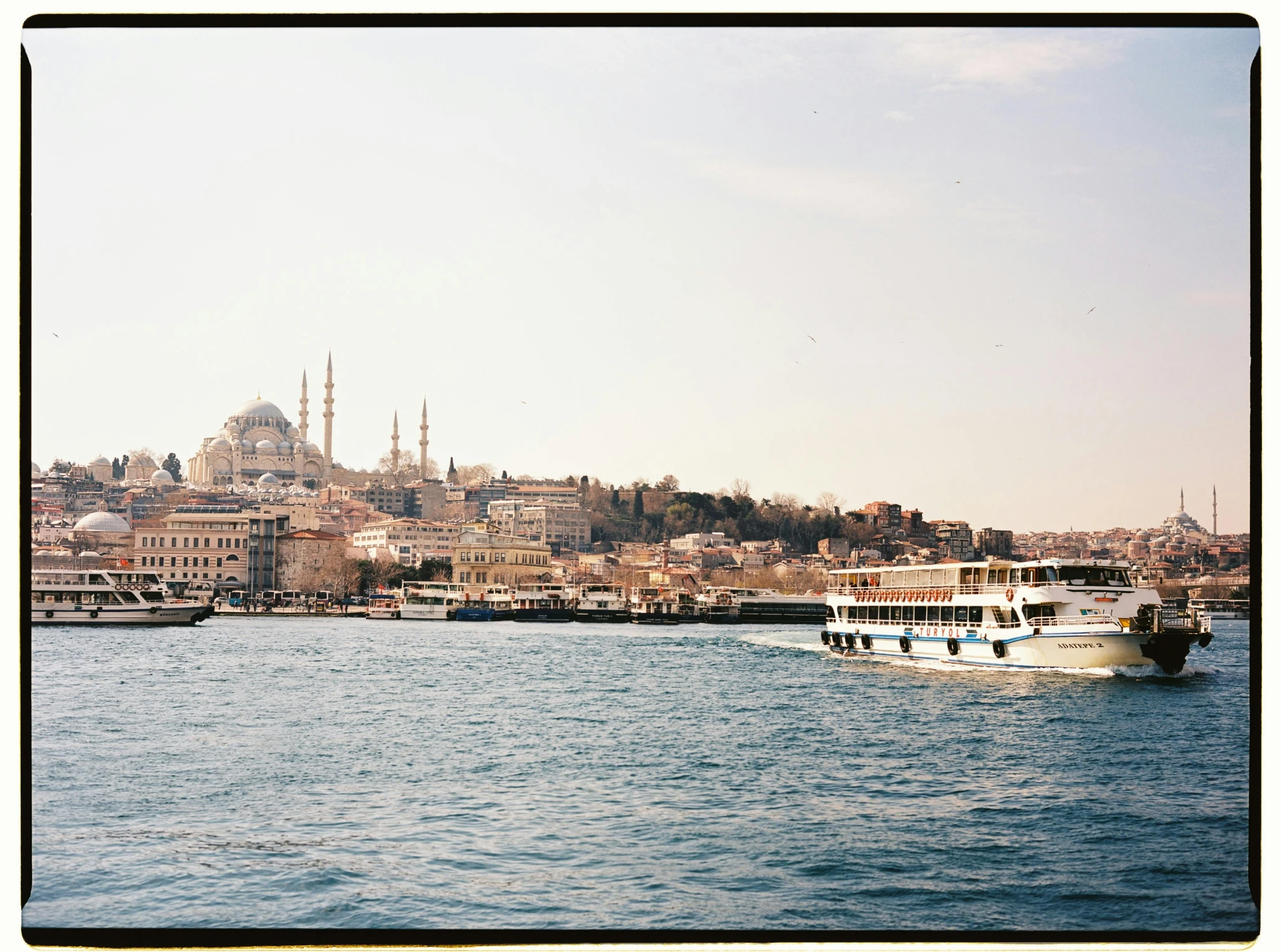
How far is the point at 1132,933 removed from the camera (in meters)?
3.27

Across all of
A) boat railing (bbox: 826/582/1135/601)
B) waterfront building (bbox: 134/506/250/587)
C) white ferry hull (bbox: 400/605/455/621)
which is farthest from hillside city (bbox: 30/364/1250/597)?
boat railing (bbox: 826/582/1135/601)

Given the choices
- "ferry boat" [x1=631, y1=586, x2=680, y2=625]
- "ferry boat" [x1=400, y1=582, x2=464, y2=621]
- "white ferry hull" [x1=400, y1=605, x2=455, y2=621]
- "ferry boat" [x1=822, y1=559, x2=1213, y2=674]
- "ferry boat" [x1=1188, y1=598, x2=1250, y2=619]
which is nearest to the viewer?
"ferry boat" [x1=822, y1=559, x2=1213, y2=674]

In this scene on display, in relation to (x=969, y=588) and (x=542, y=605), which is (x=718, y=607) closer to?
(x=542, y=605)

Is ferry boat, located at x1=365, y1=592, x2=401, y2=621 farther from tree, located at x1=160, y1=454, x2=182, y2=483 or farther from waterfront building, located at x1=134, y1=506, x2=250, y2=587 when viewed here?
tree, located at x1=160, y1=454, x2=182, y2=483

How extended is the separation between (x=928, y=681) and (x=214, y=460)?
159 ft

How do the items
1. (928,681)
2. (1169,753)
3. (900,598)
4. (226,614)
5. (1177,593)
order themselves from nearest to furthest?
(1169,753), (928,681), (900,598), (1177,593), (226,614)

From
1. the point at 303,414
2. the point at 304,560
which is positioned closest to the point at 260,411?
the point at 303,414

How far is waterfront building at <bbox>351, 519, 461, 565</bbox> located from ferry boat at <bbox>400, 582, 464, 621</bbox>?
6436 mm

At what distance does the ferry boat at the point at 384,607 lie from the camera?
30.7m

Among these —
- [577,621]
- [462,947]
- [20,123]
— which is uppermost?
[20,123]

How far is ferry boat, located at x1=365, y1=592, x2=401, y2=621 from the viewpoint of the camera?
30675 mm

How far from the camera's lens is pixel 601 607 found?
32531 mm

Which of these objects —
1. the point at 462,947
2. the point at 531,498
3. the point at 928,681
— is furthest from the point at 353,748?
the point at 531,498

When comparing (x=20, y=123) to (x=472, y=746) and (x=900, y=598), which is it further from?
(x=900, y=598)
